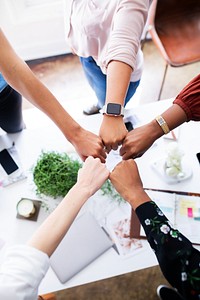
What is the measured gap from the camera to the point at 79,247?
1.25 m

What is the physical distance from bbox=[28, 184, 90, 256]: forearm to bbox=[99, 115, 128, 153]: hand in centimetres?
24

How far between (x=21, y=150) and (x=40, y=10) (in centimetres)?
139

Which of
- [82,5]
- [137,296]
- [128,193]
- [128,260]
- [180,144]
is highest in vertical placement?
[82,5]

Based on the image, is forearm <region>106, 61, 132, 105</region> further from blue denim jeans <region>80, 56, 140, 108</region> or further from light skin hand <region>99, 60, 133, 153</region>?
blue denim jeans <region>80, 56, 140, 108</region>

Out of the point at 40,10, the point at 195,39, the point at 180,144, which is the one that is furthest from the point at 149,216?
the point at 40,10

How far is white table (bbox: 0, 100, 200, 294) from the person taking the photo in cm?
122

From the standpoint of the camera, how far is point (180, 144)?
4.90 feet

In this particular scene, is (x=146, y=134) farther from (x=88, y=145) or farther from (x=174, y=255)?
(x=174, y=255)

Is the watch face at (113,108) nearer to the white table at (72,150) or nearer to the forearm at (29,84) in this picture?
the forearm at (29,84)

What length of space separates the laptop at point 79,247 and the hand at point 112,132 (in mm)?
308

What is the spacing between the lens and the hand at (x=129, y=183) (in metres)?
1.07

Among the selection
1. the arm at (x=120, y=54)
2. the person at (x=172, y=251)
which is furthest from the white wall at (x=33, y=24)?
the person at (x=172, y=251)

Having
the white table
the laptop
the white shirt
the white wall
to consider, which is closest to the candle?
the white table

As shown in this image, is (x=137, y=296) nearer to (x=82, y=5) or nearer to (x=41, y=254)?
(x=41, y=254)
